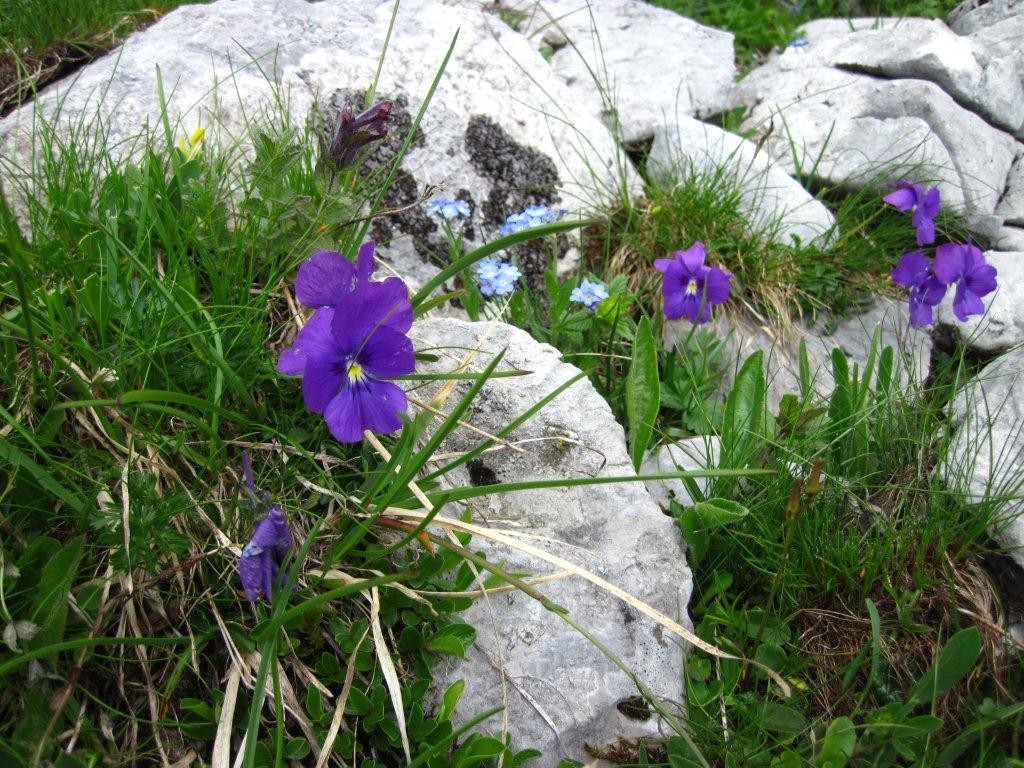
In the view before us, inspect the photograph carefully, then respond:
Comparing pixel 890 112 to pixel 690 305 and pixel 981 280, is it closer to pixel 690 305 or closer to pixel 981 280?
pixel 981 280

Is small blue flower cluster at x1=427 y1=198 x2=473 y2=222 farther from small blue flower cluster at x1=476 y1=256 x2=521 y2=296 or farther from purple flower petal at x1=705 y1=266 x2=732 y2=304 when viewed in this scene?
purple flower petal at x1=705 y1=266 x2=732 y2=304

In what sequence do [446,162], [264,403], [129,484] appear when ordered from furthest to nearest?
1. [446,162]
2. [264,403]
3. [129,484]

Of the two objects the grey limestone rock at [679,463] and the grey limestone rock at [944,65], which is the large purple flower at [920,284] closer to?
the grey limestone rock at [679,463]

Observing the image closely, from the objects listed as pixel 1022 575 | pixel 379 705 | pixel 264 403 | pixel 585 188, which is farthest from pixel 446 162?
pixel 1022 575

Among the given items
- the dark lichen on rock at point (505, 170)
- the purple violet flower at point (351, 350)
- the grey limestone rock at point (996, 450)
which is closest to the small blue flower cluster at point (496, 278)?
the dark lichen on rock at point (505, 170)

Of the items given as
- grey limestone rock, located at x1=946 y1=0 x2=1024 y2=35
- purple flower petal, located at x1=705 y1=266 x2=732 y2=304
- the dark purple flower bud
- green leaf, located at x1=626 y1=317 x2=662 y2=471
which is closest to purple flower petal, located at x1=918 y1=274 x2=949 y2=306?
purple flower petal, located at x1=705 y1=266 x2=732 y2=304

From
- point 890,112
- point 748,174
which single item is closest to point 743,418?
point 748,174

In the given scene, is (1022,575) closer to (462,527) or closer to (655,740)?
(655,740)
